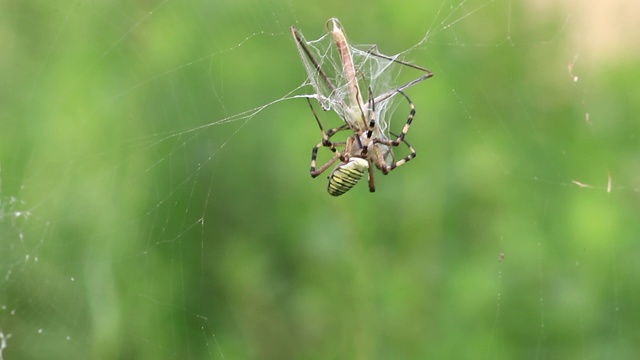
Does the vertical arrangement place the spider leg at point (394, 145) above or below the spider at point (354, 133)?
below

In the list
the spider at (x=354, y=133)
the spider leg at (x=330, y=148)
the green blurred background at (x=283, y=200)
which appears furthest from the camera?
the green blurred background at (x=283, y=200)

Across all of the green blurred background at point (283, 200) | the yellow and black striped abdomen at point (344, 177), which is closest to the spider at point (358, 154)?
the yellow and black striped abdomen at point (344, 177)

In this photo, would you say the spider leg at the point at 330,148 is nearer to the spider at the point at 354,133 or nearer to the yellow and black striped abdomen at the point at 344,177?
the spider at the point at 354,133

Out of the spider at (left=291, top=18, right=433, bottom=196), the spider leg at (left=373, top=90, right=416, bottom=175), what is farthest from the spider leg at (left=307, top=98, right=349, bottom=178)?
the spider leg at (left=373, top=90, right=416, bottom=175)

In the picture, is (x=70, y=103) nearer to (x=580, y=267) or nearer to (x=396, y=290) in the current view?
(x=396, y=290)

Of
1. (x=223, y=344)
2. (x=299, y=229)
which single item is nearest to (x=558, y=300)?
(x=299, y=229)

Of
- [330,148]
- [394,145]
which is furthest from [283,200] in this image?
[394,145]

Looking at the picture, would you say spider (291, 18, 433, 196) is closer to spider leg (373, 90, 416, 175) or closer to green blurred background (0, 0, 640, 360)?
spider leg (373, 90, 416, 175)
